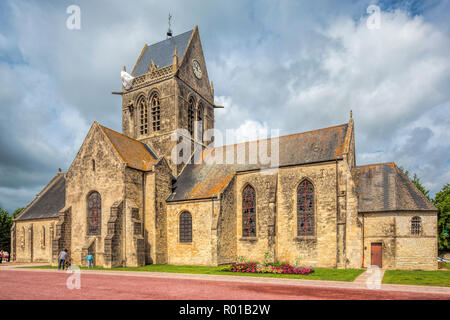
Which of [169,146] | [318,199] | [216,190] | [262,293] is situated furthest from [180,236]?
[262,293]

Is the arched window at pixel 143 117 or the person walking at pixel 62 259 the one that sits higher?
the arched window at pixel 143 117

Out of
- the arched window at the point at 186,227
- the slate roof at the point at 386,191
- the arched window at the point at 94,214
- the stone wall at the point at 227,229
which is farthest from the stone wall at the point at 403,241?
the arched window at the point at 94,214

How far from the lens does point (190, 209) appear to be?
27.5 metres

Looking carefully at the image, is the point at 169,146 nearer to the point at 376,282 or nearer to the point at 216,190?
the point at 216,190

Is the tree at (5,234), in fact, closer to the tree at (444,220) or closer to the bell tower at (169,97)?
the bell tower at (169,97)

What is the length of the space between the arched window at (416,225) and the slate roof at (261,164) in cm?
703

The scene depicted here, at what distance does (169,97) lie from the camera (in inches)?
1324

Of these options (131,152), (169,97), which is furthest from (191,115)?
(131,152)

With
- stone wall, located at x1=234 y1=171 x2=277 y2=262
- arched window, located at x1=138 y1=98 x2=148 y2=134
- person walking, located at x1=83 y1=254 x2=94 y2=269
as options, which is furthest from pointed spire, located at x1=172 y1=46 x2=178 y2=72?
person walking, located at x1=83 y1=254 x2=94 y2=269

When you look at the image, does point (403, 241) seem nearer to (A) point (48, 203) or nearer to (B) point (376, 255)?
(B) point (376, 255)

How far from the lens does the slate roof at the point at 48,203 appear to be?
3503cm

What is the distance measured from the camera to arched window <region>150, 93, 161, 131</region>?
3435cm

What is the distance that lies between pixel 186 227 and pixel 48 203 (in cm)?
1949
